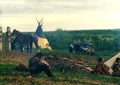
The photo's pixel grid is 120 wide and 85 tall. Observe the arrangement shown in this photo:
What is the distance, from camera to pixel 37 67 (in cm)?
2638

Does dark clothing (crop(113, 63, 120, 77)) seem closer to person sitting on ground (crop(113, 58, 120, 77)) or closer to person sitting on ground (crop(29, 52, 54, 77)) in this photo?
person sitting on ground (crop(113, 58, 120, 77))

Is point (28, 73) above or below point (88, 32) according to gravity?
below

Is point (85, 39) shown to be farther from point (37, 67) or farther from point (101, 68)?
point (37, 67)

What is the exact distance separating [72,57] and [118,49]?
15.8 ft

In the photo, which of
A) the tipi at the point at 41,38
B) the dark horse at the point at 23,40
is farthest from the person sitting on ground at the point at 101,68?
the dark horse at the point at 23,40

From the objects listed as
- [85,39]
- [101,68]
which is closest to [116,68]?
[101,68]

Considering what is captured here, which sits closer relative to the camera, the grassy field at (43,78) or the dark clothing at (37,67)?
the grassy field at (43,78)

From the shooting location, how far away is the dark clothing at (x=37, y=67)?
26.2 m

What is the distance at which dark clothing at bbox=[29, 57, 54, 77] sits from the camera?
1032 inches

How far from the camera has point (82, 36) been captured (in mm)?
36688

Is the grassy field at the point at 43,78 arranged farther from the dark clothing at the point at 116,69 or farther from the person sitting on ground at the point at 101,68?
the dark clothing at the point at 116,69

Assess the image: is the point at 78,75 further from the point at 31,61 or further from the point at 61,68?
the point at 31,61

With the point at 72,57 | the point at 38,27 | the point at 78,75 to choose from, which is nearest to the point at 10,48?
the point at 38,27

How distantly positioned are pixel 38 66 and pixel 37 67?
1.10ft
